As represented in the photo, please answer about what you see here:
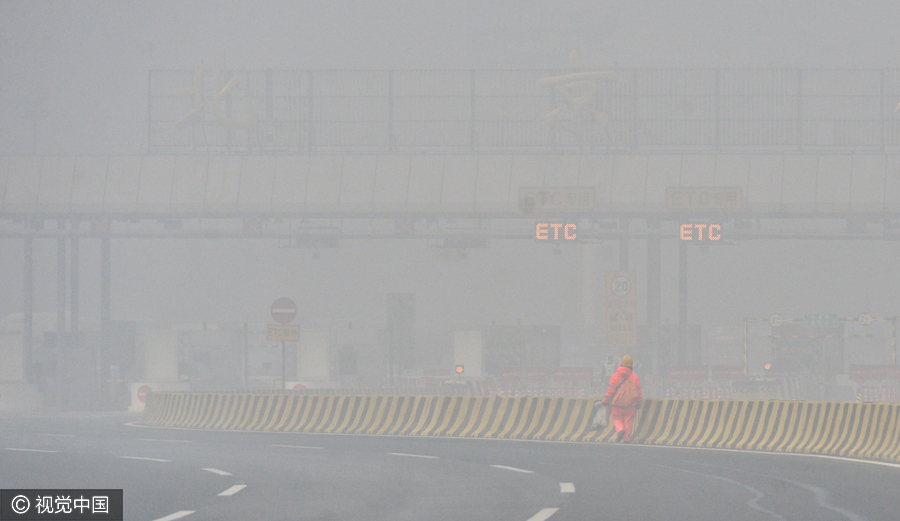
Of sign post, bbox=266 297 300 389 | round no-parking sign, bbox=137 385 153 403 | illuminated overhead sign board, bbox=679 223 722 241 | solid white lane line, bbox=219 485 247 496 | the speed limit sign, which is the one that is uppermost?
illuminated overhead sign board, bbox=679 223 722 241

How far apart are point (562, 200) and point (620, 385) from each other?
29877mm

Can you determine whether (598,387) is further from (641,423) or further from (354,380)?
(641,423)

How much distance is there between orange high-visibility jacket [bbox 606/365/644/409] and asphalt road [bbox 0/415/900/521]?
685mm

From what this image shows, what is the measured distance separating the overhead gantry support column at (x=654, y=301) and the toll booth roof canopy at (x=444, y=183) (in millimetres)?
1374

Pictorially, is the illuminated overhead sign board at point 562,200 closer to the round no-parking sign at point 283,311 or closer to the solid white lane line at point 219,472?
the round no-parking sign at point 283,311

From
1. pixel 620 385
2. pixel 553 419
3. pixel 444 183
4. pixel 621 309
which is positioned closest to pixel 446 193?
pixel 444 183

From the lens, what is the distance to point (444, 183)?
52.4 metres

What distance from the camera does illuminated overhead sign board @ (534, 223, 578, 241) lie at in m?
49.4

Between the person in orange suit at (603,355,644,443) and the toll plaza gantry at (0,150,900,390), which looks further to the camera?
the toll plaza gantry at (0,150,900,390)

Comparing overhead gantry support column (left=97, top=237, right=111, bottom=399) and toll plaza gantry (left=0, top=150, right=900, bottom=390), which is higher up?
toll plaza gantry (left=0, top=150, right=900, bottom=390)

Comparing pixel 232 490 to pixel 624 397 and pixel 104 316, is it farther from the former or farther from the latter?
pixel 104 316

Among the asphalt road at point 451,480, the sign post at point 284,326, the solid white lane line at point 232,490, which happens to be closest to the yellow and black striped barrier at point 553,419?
the asphalt road at point 451,480

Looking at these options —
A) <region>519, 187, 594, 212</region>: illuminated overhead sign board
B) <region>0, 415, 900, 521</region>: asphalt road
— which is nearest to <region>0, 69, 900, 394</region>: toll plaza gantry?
<region>519, 187, 594, 212</region>: illuminated overhead sign board

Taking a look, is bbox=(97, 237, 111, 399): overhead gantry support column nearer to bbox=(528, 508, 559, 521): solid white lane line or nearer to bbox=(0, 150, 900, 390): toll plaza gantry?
bbox=(0, 150, 900, 390): toll plaza gantry
